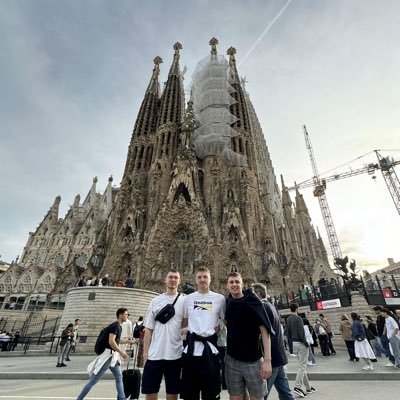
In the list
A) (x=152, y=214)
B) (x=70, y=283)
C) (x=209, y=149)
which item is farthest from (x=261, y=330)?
(x=209, y=149)

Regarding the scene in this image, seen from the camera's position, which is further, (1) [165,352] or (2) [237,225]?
(2) [237,225]

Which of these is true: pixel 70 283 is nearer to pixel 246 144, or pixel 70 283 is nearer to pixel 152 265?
pixel 152 265

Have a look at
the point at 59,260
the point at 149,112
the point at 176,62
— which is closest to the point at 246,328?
the point at 149,112

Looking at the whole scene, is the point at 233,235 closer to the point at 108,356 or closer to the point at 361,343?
the point at 361,343

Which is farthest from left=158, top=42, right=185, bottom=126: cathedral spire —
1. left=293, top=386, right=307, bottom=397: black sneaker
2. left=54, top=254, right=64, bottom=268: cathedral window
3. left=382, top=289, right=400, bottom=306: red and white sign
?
left=293, top=386, right=307, bottom=397: black sneaker

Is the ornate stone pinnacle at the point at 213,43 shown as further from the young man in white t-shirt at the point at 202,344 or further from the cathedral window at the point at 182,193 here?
the young man in white t-shirt at the point at 202,344

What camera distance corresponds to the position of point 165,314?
2.99 meters

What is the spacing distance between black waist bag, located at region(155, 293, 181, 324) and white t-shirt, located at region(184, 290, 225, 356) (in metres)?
0.17

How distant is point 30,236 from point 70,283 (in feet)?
78.5

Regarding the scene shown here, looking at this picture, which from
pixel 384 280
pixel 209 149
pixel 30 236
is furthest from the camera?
pixel 30 236

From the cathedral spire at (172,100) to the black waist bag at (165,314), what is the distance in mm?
39564

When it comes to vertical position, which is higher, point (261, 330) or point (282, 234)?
point (282, 234)

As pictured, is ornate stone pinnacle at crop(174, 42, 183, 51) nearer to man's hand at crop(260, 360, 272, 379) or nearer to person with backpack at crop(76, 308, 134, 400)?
person with backpack at crop(76, 308, 134, 400)

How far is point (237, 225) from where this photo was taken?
28.7 m
